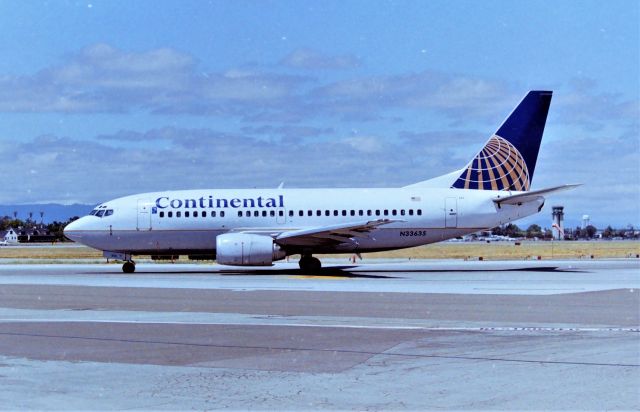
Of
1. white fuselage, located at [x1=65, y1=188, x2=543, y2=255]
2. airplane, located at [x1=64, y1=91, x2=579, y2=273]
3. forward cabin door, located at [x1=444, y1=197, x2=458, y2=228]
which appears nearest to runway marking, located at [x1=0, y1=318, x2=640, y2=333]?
airplane, located at [x1=64, y1=91, x2=579, y2=273]

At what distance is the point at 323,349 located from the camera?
12734 millimetres

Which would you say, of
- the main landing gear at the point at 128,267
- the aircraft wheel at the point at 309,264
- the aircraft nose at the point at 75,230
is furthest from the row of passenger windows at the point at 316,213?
the aircraft nose at the point at 75,230

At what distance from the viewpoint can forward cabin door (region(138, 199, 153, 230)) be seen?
125 ft

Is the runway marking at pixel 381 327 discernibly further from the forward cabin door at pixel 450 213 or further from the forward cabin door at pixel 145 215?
the forward cabin door at pixel 450 213

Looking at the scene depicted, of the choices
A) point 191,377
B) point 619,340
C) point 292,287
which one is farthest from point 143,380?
point 292,287

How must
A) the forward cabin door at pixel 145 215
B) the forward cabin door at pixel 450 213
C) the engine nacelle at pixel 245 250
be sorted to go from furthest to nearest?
1. the forward cabin door at pixel 450 213
2. the forward cabin door at pixel 145 215
3. the engine nacelle at pixel 245 250

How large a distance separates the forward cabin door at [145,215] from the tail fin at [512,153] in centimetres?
1386

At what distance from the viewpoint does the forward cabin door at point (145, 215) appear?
38.1 m

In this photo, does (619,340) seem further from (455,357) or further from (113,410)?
(113,410)

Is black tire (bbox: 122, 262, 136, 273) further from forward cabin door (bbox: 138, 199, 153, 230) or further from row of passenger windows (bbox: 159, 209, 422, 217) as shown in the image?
→ row of passenger windows (bbox: 159, 209, 422, 217)

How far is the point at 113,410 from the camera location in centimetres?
842

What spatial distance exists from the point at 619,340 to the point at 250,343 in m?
5.75

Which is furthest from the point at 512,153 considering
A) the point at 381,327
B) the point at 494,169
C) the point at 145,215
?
the point at 381,327

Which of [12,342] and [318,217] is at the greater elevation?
[318,217]
